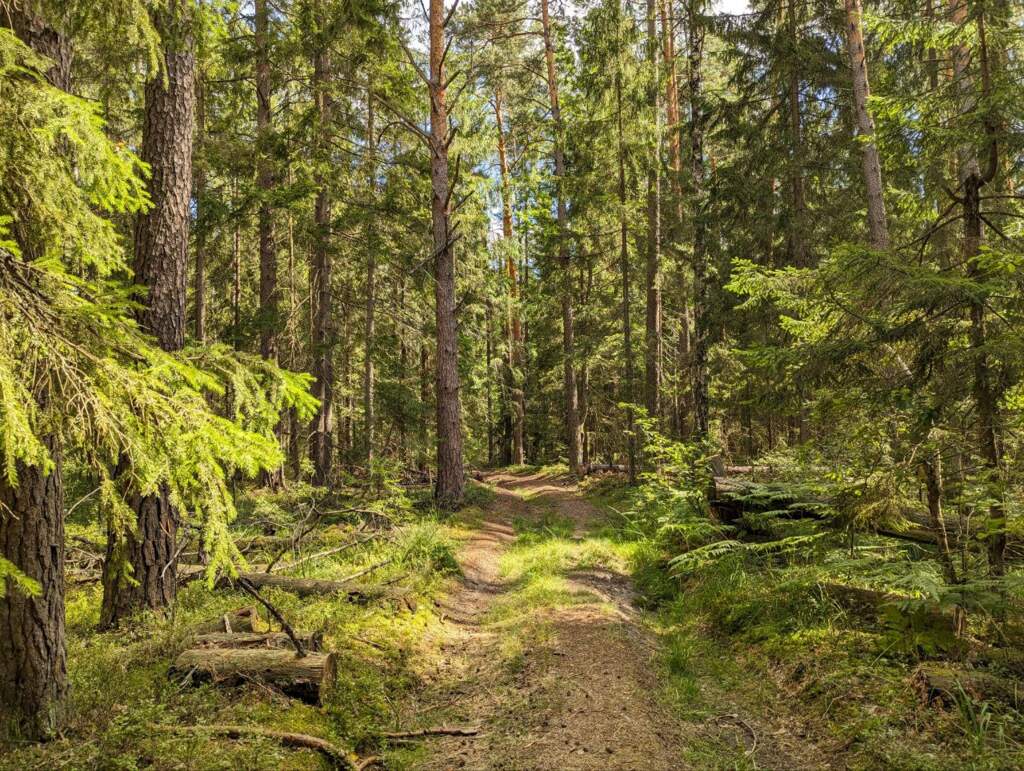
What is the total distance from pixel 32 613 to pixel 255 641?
1836mm

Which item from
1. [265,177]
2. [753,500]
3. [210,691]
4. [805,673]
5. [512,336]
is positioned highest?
[265,177]

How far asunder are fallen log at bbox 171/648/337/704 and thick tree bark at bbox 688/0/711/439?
12532 mm

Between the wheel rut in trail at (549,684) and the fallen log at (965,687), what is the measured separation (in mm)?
1910

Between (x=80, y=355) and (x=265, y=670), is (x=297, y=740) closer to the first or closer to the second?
(x=265, y=670)

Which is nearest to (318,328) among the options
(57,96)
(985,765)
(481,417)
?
(57,96)

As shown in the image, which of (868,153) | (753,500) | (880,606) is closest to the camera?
(880,606)

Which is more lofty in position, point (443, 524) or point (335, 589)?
point (335, 589)

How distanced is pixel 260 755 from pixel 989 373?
6388 millimetres

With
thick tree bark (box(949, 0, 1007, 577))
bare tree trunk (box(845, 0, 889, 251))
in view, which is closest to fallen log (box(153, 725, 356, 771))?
thick tree bark (box(949, 0, 1007, 577))

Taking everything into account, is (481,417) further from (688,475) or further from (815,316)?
(815,316)

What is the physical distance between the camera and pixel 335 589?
7367 millimetres

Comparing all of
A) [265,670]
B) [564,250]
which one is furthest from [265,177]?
[265,670]

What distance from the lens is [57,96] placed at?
3.06m

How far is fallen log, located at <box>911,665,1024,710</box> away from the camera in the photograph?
4.15 meters
